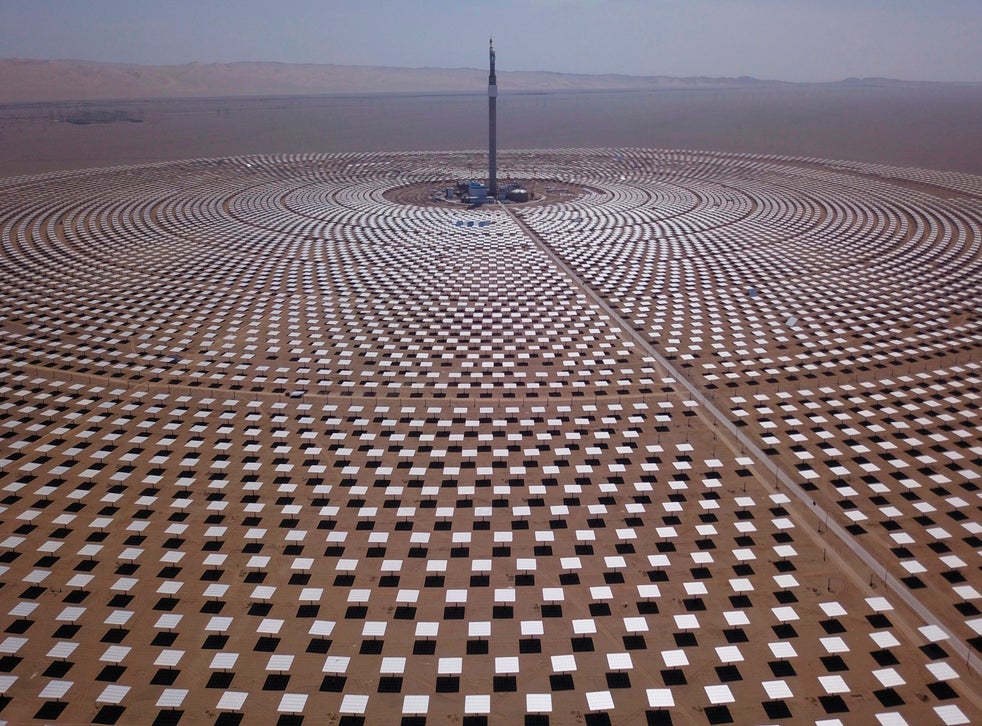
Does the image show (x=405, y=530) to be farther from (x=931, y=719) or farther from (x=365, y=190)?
(x=365, y=190)

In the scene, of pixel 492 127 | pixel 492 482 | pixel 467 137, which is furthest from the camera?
pixel 467 137

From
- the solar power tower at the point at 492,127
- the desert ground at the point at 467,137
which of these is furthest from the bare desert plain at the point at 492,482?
the desert ground at the point at 467,137

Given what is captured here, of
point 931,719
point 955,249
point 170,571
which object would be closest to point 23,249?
point 170,571

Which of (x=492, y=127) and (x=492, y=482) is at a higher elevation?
(x=492, y=127)

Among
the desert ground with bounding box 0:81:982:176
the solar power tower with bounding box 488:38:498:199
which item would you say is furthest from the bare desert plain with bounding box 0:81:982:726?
the desert ground with bounding box 0:81:982:176

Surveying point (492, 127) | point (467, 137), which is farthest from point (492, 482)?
point (467, 137)

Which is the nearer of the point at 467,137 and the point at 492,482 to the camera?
the point at 492,482

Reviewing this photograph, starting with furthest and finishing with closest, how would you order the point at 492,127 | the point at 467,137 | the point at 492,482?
the point at 467,137, the point at 492,127, the point at 492,482

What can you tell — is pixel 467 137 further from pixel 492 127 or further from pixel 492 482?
pixel 492 482

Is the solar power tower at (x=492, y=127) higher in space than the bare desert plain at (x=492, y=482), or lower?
higher

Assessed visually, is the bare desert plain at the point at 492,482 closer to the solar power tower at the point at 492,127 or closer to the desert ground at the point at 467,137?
the solar power tower at the point at 492,127
